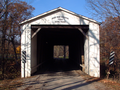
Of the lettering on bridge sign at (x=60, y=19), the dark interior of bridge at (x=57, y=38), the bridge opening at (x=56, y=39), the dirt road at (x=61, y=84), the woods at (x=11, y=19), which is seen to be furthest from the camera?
the woods at (x=11, y=19)

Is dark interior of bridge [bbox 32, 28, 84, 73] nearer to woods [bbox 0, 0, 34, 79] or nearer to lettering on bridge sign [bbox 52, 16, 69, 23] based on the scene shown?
lettering on bridge sign [bbox 52, 16, 69, 23]

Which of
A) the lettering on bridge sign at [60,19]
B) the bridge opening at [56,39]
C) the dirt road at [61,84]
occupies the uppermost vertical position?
the lettering on bridge sign at [60,19]

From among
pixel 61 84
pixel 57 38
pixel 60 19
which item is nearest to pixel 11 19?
pixel 57 38

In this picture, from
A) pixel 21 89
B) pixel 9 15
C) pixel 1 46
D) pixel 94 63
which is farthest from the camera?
pixel 9 15

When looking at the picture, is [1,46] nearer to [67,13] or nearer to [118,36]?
[67,13]

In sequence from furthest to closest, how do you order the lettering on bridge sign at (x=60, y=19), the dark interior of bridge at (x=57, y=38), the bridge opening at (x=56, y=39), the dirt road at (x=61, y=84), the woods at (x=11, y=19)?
the woods at (x=11, y=19) < the dark interior of bridge at (x=57, y=38) < the bridge opening at (x=56, y=39) < the lettering on bridge sign at (x=60, y=19) < the dirt road at (x=61, y=84)

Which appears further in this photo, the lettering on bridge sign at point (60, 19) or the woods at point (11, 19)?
the woods at point (11, 19)

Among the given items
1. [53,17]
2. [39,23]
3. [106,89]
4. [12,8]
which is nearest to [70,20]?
[53,17]

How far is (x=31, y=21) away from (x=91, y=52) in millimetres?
5445

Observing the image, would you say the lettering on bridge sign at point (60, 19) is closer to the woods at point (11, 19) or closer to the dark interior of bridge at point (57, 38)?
the dark interior of bridge at point (57, 38)

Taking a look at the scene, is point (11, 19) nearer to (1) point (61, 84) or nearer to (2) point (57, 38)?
A: (2) point (57, 38)

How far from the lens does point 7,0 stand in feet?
47.1

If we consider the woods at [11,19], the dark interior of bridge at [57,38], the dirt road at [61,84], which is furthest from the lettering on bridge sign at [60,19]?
the woods at [11,19]

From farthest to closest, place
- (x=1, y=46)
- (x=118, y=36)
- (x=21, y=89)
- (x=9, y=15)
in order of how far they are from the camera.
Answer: (x=9, y=15) → (x=118, y=36) → (x=1, y=46) → (x=21, y=89)
